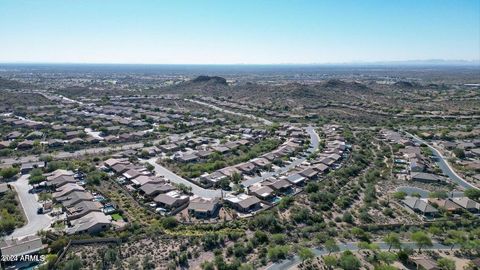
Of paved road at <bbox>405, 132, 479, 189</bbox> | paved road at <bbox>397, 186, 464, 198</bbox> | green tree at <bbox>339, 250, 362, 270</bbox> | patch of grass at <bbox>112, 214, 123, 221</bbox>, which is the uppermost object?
green tree at <bbox>339, 250, 362, 270</bbox>

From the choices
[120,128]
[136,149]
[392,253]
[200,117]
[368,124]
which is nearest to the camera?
[392,253]

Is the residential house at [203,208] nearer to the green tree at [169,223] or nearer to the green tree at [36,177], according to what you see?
the green tree at [169,223]

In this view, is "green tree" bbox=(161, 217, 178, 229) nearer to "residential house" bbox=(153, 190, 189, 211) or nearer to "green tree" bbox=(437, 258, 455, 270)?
"residential house" bbox=(153, 190, 189, 211)

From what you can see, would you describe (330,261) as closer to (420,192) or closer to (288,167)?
(420,192)

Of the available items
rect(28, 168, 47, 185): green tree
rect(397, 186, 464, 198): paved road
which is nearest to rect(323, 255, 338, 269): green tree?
rect(397, 186, 464, 198): paved road

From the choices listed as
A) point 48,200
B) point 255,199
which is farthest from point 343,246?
point 48,200

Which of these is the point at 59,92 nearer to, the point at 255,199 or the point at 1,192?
the point at 1,192

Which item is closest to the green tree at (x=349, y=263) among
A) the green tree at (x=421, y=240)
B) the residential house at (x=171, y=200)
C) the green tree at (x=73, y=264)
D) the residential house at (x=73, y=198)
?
the green tree at (x=421, y=240)
